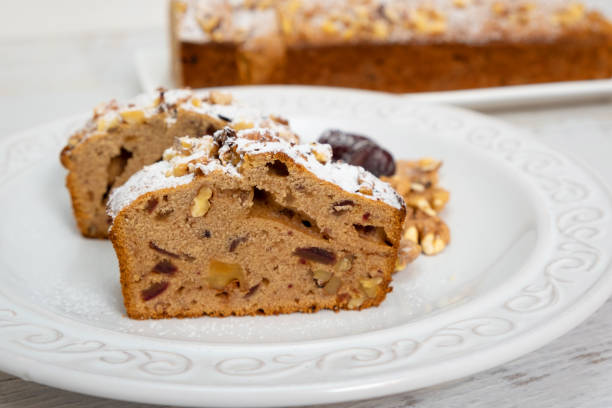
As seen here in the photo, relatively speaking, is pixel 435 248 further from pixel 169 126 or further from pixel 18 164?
pixel 18 164

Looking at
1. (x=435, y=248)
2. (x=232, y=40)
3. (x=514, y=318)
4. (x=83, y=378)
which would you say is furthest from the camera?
(x=232, y=40)

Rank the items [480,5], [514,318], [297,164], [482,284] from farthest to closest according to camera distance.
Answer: [480,5], [482,284], [297,164], [514,318]

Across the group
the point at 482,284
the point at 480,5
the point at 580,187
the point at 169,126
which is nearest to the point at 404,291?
the point at 482,284

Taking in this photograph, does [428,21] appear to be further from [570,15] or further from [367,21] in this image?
[570,15]

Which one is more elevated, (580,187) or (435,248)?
(580,187)

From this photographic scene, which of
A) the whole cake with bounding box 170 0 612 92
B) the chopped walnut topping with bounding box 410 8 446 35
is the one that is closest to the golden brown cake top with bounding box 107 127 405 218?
the whole cake with bounding box 170 0 612 92

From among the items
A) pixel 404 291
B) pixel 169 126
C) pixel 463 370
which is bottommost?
pixel 404 291

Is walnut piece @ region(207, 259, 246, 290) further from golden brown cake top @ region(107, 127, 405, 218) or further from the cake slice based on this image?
golden brown cake top @ region(107, 127, 405, 218)

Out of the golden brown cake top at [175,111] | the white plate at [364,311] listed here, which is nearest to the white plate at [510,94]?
the white plate at [364,311]

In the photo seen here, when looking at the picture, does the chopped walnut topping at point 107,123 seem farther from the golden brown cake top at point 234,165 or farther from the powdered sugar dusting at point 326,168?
the powdered sugar dusting at point 326,168
